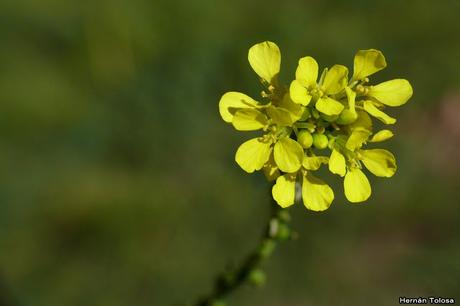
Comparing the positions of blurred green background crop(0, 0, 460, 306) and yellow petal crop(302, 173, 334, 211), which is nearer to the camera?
yellow petal crop(302, 173, 334, 211)

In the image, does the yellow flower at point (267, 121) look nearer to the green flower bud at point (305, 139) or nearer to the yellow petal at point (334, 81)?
the green flower bud at point (305, 139)

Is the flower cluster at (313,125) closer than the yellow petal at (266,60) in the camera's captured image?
Yes

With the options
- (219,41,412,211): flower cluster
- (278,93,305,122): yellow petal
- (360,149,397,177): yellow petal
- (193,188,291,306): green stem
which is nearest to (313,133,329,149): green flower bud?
(219,41,412,211): flower cluster

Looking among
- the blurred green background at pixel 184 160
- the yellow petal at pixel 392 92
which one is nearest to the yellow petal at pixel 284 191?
the yellow petal at pixel 392 92

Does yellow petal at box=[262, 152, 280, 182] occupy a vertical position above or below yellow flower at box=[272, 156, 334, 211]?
above

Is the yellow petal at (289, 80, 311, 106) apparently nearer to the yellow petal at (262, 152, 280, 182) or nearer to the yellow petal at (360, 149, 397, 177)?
the yellow petal at (262, 152, 280, 182)

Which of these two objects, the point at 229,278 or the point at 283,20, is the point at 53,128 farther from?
the point at 229,278

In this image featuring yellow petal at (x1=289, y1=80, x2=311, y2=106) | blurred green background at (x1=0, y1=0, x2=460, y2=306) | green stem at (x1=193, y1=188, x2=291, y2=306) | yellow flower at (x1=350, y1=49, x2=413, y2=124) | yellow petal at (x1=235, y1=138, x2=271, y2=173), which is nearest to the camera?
yellow petal at (x1=289, y1=80, x2=311, y2=106)

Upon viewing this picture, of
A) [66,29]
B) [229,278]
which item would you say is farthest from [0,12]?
[229,278]
